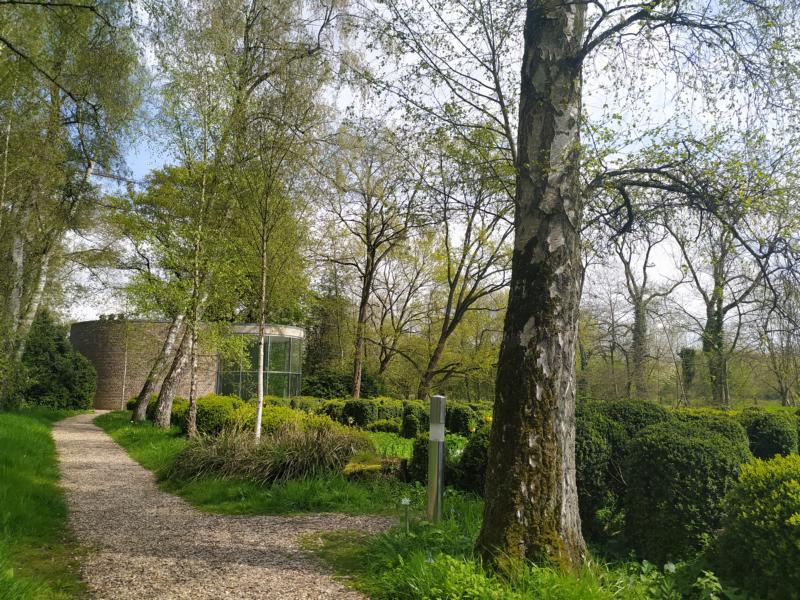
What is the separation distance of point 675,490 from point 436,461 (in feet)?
6.03

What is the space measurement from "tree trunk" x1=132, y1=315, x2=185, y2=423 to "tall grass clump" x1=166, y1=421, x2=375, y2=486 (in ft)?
23.5

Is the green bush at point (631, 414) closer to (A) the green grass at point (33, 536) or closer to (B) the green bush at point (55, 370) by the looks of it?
(A) the green grass at point (33, 536)

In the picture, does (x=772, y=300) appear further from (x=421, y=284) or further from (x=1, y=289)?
(x=421, y=284)

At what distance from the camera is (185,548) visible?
4582 millimetres

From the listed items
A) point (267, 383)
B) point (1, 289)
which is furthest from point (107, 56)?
point (267, 383)

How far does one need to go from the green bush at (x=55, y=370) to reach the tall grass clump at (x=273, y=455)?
675 inches

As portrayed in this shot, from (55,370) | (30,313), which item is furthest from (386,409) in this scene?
(55,370)

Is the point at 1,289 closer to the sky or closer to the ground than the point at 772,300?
closer to the sky

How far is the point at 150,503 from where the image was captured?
6.47 metres

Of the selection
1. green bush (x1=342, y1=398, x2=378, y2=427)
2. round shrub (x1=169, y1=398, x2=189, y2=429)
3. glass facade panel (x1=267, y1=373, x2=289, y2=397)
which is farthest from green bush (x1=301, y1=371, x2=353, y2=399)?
Result: round shrub (x1=169, y1=398, x2=189, y2=429)

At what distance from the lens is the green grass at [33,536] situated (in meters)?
3.46

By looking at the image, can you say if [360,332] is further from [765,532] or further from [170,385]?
[765,532]

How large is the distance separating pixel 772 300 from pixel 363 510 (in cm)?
426

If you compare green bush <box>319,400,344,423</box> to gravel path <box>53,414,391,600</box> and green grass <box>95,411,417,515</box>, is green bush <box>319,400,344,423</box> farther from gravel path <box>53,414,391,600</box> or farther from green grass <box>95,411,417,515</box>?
gravel path <box>53,414,391,600</box>
